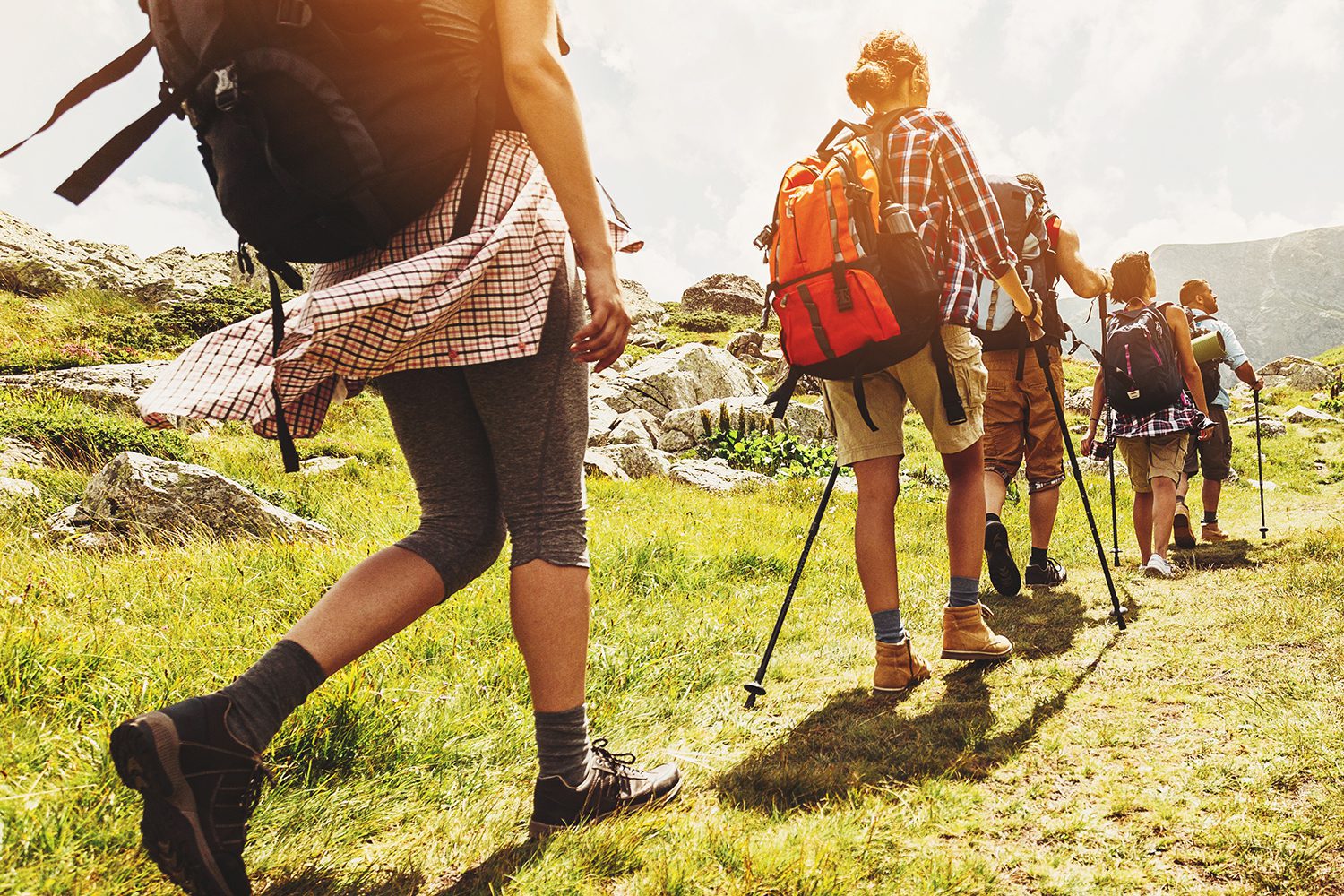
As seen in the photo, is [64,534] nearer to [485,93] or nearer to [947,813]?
[485,93]

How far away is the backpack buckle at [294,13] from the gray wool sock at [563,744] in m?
1.57

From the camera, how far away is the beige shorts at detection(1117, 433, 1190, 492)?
6027mm

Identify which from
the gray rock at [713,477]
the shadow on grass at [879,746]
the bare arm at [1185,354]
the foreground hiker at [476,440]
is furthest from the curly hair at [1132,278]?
the foreground hiker at [476,440]

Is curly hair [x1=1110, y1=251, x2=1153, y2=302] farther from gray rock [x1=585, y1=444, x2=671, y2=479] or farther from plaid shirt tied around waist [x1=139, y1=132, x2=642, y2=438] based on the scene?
gray rock [x1=585, y1=444, x2=671, y2=479]

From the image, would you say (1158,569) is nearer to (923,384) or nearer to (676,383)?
(923,384)

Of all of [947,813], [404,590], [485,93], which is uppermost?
[485,93]

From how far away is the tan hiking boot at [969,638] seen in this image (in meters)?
3.31

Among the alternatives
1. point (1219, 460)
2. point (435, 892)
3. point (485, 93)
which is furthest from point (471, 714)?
point (1219, 460)

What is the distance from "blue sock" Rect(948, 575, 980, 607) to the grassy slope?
0.33 metres

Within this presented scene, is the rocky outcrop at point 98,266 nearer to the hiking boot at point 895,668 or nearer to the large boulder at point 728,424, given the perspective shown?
the large boulder at point 728,424

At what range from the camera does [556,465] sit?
1.84 m

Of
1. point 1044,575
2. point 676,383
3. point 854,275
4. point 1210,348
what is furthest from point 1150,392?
point 676,383

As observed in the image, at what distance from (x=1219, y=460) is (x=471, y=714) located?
8517mm

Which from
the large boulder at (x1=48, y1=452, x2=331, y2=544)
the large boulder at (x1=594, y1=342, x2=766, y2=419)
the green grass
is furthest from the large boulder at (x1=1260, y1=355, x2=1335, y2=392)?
the large boulder at (x1=48, y1=452, x2=331, y2=544)
